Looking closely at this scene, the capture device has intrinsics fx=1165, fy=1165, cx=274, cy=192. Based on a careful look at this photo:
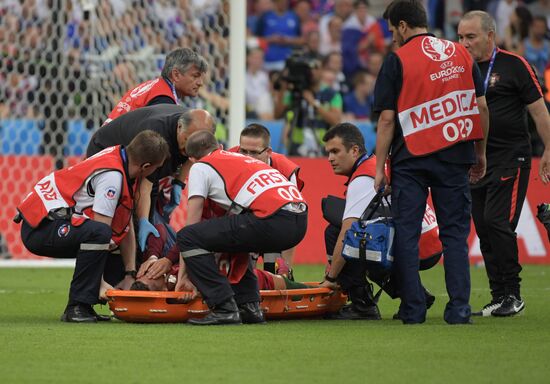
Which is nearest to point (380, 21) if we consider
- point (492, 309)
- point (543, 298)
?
point (543, 298)

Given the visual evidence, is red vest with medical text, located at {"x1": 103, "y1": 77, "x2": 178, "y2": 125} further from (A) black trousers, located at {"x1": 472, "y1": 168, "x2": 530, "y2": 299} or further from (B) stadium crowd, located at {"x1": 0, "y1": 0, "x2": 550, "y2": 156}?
(B) stadium crowd, located at {"x1": 0, "y1": 0, "x2": 550, "y2": 156}

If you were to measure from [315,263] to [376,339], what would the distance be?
6950 mm

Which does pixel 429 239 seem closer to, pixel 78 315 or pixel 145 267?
pixel 145 267

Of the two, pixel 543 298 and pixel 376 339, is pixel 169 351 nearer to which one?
pixel 376 339

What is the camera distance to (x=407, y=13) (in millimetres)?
7125

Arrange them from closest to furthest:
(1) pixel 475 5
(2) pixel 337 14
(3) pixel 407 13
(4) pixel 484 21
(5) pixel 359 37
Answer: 1. (3) pixel 407 13
2. (4) pixel 484 21
3. (5) pixel 359 37
4. (2) pixel 337 14
5. (1) pixel 475 5

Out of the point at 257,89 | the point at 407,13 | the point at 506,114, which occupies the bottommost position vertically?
the point at 506,114

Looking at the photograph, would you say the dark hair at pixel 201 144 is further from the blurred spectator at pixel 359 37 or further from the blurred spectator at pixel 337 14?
the blurred spectator at pixel 337 14

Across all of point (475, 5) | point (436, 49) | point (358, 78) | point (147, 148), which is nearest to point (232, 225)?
point (147, 148)

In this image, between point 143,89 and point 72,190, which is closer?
point 72,190

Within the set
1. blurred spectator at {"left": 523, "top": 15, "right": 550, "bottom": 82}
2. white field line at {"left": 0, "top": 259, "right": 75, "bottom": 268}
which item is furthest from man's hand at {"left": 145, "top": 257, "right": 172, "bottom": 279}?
blurred spectator at {"left": 523, "top": 15, "right": 550, "bottom": 82}

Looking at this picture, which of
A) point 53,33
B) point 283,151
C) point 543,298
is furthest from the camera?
point 283,151

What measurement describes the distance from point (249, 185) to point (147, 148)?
686mm

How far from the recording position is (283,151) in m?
14.3
